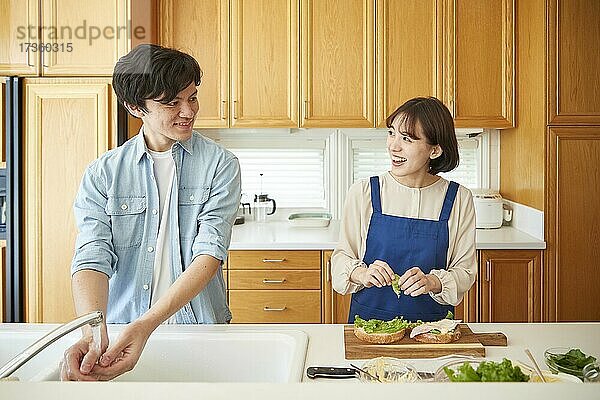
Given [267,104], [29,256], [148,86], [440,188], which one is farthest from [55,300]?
[267,104]

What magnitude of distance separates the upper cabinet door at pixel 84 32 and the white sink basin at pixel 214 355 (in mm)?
132

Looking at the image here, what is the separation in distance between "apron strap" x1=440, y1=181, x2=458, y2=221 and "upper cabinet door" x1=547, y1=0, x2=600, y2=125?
0.11 m

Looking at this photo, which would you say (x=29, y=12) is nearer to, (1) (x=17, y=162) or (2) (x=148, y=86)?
(2) (x=148, y=86)

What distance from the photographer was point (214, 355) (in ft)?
1.44

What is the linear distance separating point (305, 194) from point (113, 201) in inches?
34.8

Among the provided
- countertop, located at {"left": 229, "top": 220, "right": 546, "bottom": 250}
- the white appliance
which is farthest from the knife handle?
the white appliance

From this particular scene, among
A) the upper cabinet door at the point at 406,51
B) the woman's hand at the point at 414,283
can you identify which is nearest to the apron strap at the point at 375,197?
the woman's hand at the point at 414,283

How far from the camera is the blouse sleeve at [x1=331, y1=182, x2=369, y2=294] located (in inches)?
25.8

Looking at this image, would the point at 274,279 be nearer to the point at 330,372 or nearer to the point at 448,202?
the point at 448,202

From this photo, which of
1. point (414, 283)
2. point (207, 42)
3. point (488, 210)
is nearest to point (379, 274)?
point (414, 283)

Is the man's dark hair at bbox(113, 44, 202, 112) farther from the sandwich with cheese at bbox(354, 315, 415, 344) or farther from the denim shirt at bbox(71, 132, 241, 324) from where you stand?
the sandwich with cheese at bbox(354, 315, 415, 344)

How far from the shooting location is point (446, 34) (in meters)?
1.26

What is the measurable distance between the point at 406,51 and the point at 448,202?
24.1 inches

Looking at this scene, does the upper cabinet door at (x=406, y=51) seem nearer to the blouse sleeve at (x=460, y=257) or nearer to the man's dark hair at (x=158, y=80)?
the blouse sleeve at (x=460, y=257)
